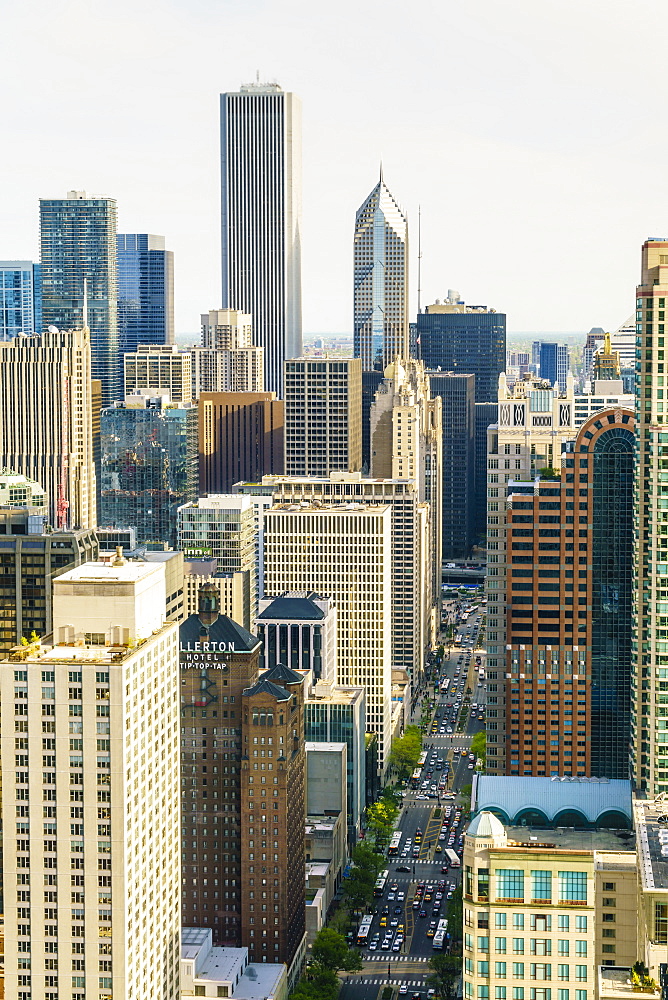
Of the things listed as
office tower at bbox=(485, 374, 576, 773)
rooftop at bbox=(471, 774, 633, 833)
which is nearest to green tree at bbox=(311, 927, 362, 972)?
office tower at bbox=(485, 374, 576, 773)

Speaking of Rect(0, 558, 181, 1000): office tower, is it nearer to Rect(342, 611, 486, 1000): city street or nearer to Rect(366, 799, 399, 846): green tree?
Rect(342, 611, 486, 1000): city street

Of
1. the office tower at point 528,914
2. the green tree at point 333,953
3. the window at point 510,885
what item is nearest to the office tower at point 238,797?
the green tree at point 333,953

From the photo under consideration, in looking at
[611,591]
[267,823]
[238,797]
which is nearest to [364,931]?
[267,823]

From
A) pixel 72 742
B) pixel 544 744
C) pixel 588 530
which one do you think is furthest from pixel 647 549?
pixel 72 742

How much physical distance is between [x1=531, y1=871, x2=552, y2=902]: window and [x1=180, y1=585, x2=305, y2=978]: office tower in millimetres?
58541

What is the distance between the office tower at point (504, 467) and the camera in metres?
156

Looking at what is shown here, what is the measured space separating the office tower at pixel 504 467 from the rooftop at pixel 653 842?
6250 cm

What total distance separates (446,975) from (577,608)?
1272 inches

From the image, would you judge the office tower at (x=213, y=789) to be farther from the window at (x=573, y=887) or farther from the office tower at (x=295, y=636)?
the window at (x=573, y=887)

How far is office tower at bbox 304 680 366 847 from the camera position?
17975cm

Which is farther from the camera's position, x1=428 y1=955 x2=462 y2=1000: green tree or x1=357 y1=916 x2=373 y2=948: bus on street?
x1=357 y1=916 x2=373 y2=948: bus on street

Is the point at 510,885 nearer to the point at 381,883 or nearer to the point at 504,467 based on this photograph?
the point at 504,467

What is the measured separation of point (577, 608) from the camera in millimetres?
150500

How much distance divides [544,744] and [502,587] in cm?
1420
